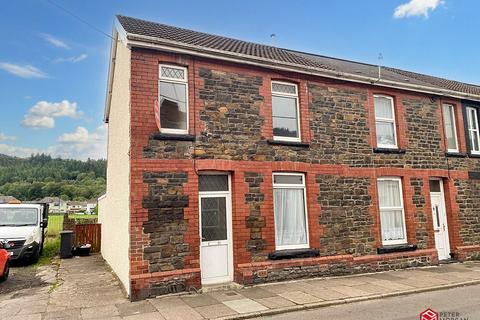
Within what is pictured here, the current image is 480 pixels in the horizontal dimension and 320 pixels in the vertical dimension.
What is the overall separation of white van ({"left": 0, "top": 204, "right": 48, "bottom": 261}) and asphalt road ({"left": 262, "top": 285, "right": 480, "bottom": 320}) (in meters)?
9.86

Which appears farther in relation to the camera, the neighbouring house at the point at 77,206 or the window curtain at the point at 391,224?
the neighbouring house at the point at 77,206

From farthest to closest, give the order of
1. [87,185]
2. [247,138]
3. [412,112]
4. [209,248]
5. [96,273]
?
[87,185] < [412,112] < [96,273] < [247,138] < [209,248]

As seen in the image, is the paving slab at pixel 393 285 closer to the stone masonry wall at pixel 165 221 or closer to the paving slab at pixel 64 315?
the stone masonry wall at pixel 165 221

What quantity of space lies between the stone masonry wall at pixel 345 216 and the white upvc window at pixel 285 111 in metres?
1.57

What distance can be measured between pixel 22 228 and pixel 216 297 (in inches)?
347

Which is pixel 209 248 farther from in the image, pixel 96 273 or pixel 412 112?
pixel 412 112

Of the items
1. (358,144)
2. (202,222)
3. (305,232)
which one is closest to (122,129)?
(202,222)

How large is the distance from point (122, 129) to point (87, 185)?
223ft

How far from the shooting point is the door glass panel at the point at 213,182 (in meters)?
9.38

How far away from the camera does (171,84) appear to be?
9430 millimetres

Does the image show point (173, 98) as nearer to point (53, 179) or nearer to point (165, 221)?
point (165, 221)

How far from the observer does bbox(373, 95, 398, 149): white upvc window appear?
12234 millimetres

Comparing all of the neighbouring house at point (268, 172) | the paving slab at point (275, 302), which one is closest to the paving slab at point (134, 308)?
the neighbouring house at point (268, 172)

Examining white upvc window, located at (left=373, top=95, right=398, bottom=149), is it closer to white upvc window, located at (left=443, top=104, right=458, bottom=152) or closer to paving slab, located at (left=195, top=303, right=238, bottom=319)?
white upvc window, located at (left=443, top=104, right=458, bottom=152)
